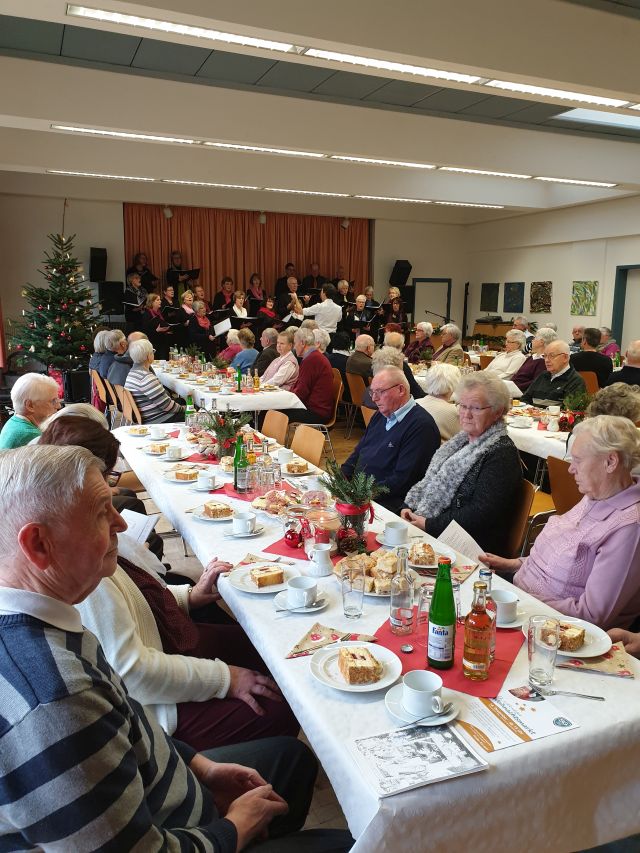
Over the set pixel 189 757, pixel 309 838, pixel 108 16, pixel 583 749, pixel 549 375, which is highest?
pixel 108 16

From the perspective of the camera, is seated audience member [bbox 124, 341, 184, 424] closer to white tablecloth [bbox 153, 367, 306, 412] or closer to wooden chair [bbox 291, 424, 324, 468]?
white tablecloth [bbox 153, 367, 306, 412]

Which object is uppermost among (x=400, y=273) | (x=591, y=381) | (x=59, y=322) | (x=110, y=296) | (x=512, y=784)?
(x=400, y=273)

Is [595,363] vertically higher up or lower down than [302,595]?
higher up

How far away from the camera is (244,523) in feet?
8.61

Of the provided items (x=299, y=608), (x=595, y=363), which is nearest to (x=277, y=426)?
(x=299, y=608)

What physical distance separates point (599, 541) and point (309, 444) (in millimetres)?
2425

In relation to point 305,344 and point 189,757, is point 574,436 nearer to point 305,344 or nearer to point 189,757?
point 189,757

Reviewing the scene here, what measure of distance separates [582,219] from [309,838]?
14.4 meters

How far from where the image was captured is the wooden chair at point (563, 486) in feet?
11.6

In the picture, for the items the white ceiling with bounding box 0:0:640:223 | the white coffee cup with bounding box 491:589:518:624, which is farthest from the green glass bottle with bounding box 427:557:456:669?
the white ceiling with bounding box 0:0:640:223

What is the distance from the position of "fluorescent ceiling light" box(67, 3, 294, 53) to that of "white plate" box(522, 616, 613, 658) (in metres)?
4.43

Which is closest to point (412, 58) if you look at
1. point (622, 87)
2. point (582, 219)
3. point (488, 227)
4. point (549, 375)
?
point (622, 87)

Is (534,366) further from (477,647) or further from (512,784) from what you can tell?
(512,784)

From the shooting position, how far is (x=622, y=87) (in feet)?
18.4
